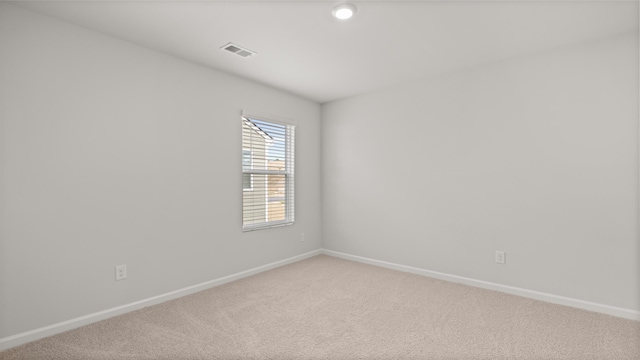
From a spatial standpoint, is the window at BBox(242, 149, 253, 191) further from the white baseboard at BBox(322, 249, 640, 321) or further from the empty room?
the white baseboard at BBox(322, 249, 640, 321)

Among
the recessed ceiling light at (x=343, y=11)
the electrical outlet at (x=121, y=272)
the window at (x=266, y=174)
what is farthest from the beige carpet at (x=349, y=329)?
the recessed ceiling light at (x=343, y=11)

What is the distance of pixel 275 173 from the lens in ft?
12.7

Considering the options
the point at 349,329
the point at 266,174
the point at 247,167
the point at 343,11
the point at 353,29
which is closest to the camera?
the point at 343,11

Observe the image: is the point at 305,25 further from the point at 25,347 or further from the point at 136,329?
the point at 25,347

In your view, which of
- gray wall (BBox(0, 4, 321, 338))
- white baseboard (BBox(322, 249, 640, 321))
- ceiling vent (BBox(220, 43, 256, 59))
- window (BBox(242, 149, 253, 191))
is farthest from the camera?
window (BBox(242, 149, 253, 191))

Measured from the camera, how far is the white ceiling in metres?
2.08

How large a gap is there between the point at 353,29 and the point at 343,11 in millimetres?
302

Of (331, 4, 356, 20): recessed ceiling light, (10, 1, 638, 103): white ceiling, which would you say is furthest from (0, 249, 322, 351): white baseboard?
(331, 4, 356, 20): recessed ceiling light

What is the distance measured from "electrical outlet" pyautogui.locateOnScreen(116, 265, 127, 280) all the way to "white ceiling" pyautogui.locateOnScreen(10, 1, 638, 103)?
1963mm

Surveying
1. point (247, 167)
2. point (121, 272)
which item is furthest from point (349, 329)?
point (247, 167)

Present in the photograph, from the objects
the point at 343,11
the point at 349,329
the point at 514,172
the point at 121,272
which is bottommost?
the point at 349,329

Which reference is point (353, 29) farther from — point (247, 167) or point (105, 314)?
point (105, 314)

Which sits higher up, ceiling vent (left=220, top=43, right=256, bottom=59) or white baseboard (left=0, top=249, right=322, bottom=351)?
ceiling vent (left=220, top=43, right=256, bottom=59)

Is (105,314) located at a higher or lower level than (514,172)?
lower
